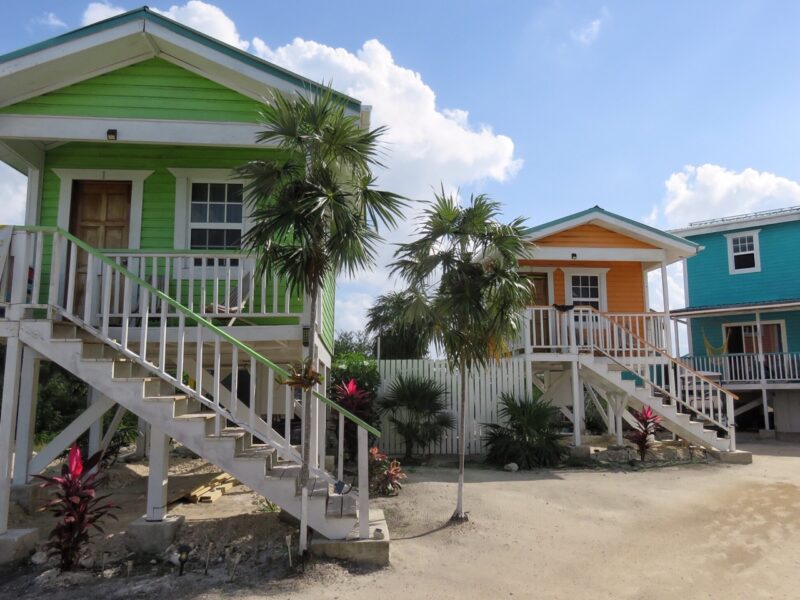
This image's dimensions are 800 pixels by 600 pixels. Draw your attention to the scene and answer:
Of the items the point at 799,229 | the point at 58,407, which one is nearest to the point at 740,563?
the point at 58,407

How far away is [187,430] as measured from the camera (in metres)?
6.12

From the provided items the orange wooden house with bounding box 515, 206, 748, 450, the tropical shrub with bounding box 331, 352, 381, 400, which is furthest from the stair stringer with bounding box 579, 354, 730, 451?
the tropical shrub with bounding box 331, 352, 381, 400

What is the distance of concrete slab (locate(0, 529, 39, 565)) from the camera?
5914 millimetres

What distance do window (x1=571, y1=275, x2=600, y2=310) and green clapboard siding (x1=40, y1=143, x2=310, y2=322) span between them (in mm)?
10644

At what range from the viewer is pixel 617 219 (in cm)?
1520

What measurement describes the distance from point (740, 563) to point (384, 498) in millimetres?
4661

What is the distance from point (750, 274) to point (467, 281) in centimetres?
1815

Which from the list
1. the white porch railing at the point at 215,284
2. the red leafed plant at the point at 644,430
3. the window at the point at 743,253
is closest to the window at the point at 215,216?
the white porch railing at the point at 215,284

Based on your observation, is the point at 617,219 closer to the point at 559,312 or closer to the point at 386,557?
the point at 559,312

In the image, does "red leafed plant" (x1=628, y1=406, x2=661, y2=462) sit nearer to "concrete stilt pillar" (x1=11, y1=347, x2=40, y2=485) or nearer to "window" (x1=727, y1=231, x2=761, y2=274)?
"concrete stilt pillar" (x1=11, y1=347, x2=40, y2=485)

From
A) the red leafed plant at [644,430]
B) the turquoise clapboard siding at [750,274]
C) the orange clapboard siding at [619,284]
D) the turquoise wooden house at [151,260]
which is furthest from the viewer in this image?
the turquoise clapboard siding at [750,274]

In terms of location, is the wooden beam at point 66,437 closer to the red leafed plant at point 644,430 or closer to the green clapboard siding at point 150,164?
the green clapboard siding at point 150,164

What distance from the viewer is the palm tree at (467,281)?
7.55 m

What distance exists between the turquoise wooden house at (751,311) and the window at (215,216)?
635 inches
